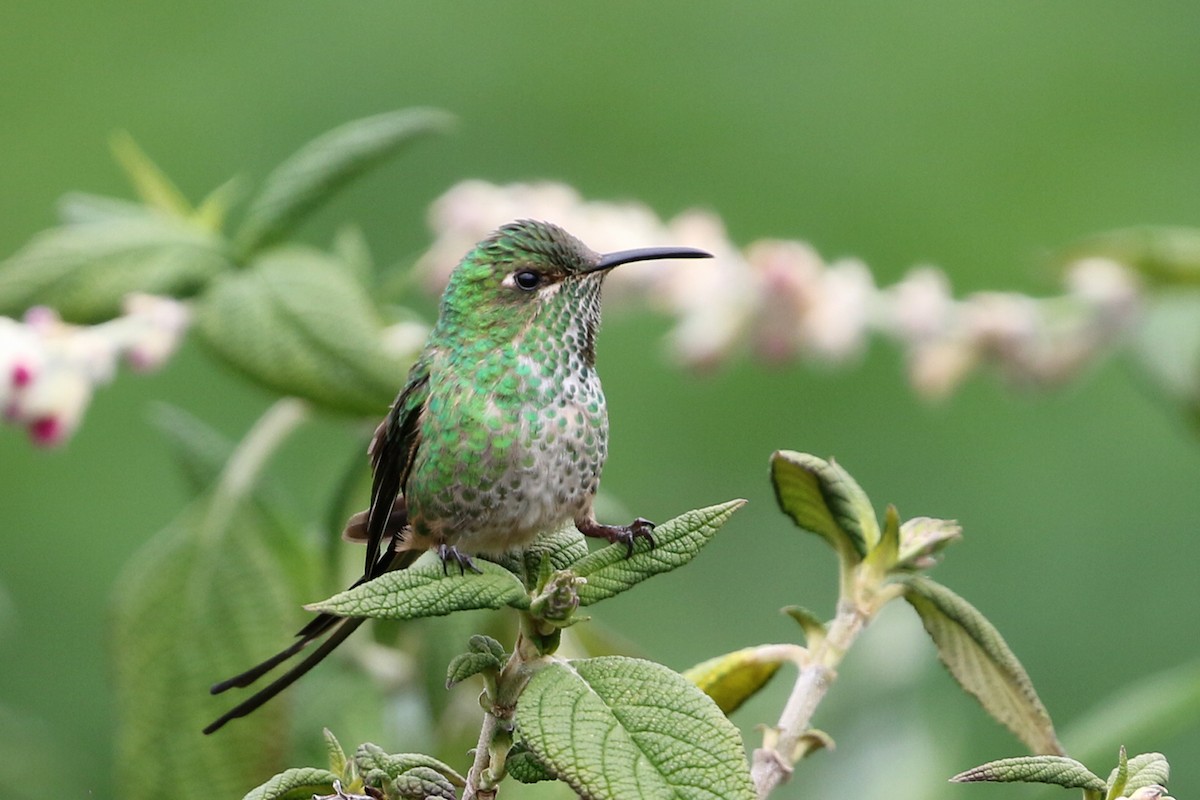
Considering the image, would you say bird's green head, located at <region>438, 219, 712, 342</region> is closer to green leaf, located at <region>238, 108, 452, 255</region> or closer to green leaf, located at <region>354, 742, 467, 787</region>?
green leaf, located at <region>354, 742, 467, 787</region>

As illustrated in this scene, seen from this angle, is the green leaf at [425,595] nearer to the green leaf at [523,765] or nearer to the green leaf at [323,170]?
the green leaf at [523,765]

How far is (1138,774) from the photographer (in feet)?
2.78

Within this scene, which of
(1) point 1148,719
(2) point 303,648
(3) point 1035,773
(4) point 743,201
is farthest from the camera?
(4) point 743,201

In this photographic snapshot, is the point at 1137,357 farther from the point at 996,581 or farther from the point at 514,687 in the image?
the point at 996,581

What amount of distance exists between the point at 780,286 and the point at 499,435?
1.06 meters

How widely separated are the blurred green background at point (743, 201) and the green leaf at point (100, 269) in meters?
1.73

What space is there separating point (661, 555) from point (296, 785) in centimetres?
21

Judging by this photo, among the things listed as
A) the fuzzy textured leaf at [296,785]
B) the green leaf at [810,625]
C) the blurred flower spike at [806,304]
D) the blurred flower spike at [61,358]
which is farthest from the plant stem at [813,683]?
the blurred flower spike at [806,304]

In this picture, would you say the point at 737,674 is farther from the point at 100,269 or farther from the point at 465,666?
the point at 100,269

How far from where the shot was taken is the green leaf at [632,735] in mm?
756

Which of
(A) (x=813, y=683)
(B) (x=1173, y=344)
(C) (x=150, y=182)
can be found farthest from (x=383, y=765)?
(B) (x=1173, y=344)

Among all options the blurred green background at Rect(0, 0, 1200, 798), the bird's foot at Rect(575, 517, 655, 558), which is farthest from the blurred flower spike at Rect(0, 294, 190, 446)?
the blurred green background at Rect(0, 0, 1200, 798)

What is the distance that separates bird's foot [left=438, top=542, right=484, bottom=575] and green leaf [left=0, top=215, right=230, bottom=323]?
74cm

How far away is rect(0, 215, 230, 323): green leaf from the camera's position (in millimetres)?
1589
